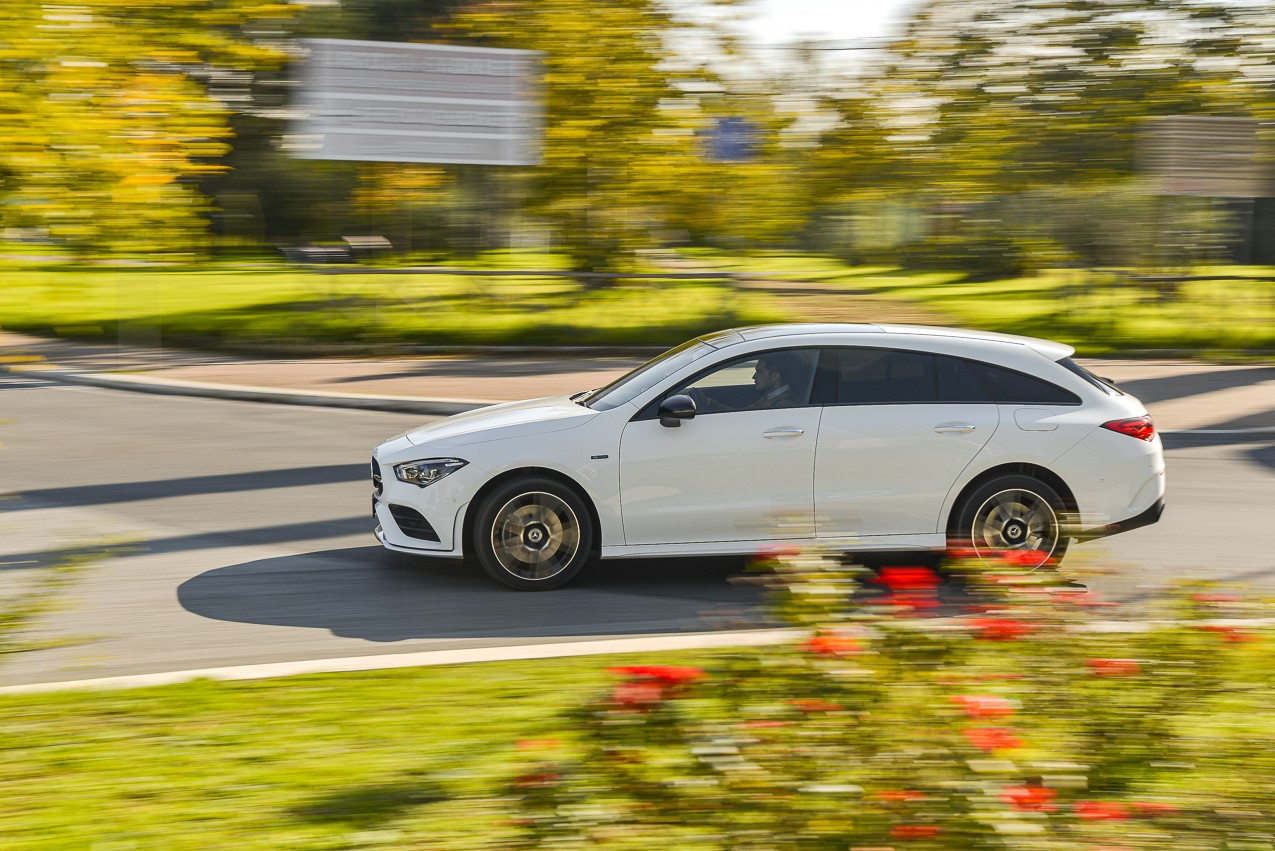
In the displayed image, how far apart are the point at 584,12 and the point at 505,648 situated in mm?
18299

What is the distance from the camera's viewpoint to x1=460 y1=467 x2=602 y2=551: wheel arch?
744cm

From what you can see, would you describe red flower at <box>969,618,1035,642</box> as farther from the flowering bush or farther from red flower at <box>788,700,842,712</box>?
red flower at <box>788,700,842,712</box>

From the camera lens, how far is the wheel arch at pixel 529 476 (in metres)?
7.44

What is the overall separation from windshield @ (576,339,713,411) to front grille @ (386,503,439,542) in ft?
3.95

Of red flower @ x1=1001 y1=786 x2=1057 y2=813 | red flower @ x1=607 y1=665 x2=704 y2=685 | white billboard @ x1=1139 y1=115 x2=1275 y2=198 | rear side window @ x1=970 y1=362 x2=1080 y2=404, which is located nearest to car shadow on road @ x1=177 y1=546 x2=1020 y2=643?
rear side window @ x1=970 y1=362 x2=1080 y2=404

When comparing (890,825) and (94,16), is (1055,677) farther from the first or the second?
(94,16)

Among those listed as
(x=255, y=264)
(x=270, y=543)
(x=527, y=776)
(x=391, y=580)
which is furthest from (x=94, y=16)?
(x=255, y=264)

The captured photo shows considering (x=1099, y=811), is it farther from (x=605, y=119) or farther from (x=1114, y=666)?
(x=605, y=119)

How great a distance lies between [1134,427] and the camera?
7.68 m

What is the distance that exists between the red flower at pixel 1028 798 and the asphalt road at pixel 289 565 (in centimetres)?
110

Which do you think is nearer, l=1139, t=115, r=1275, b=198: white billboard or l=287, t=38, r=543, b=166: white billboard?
l=1139, t=115, r=1275, b=198: white billboard

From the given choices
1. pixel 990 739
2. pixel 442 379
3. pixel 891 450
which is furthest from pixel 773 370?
pixel 442 379

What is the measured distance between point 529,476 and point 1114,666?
4.19 m

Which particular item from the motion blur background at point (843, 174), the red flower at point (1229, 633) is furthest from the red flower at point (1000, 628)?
the motion blur background at point (843, 174)
